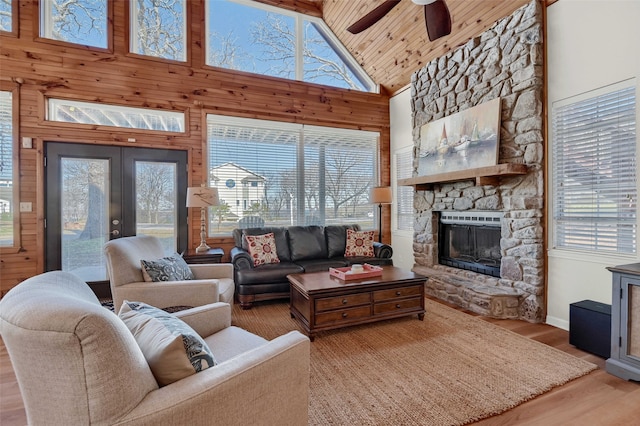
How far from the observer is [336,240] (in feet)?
15.8

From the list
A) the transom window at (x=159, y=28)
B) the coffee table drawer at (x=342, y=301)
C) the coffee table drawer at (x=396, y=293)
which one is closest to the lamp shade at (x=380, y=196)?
the coffee table drawer at (x=396, y=293)

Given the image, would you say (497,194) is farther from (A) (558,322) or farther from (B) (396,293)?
(B) (396,293)

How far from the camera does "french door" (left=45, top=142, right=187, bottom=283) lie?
13.1ft

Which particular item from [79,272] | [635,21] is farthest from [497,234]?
[79,272]

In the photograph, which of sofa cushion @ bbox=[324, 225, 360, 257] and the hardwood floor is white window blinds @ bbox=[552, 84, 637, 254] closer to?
the hardwood floor

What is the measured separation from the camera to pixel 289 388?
1294mm

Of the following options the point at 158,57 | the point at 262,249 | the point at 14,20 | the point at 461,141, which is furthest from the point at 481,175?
the point at 14,20

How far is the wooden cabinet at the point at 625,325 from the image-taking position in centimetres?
215

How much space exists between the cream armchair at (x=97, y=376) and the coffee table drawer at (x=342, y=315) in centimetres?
166

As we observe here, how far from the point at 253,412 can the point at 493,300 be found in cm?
306

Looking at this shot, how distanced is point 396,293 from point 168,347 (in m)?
2.44

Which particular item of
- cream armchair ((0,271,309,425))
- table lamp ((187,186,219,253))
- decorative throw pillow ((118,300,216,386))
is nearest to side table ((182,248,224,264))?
table lamp ((187,186,219,253))

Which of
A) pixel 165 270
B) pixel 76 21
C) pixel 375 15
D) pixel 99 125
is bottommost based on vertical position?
pixel 165 270

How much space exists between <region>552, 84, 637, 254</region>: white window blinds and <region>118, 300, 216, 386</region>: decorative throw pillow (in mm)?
3418
